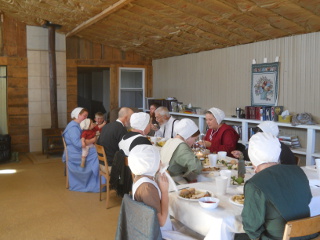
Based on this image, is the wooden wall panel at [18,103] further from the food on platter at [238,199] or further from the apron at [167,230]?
the food on platter at [238,199]

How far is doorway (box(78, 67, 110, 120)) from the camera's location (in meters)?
10.8

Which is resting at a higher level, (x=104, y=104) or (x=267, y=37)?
(x=267, y=37)

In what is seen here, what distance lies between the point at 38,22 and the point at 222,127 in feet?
17.2

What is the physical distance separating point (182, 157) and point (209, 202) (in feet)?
2.73

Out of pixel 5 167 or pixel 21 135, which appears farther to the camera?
pixel 21 135

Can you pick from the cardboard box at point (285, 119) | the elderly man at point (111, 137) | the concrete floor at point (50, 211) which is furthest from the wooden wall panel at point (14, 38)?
the cardboard box at point (285, 119)

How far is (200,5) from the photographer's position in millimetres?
4793

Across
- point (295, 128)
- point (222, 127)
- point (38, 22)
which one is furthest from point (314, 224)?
point (38, 22)

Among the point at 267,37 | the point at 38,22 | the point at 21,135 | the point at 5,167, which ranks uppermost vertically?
the point at 38,22

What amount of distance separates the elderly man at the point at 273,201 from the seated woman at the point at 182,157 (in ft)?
3.59

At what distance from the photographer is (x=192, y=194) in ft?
8.17

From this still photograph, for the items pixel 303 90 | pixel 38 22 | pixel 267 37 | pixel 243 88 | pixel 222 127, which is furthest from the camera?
pixel 38 22

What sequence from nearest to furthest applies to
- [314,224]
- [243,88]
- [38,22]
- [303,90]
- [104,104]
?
[314,224]
[303,90]
[243,88]
[38,22]
[104,104]

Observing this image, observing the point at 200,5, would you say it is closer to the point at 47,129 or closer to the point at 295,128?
the point at 295,128
